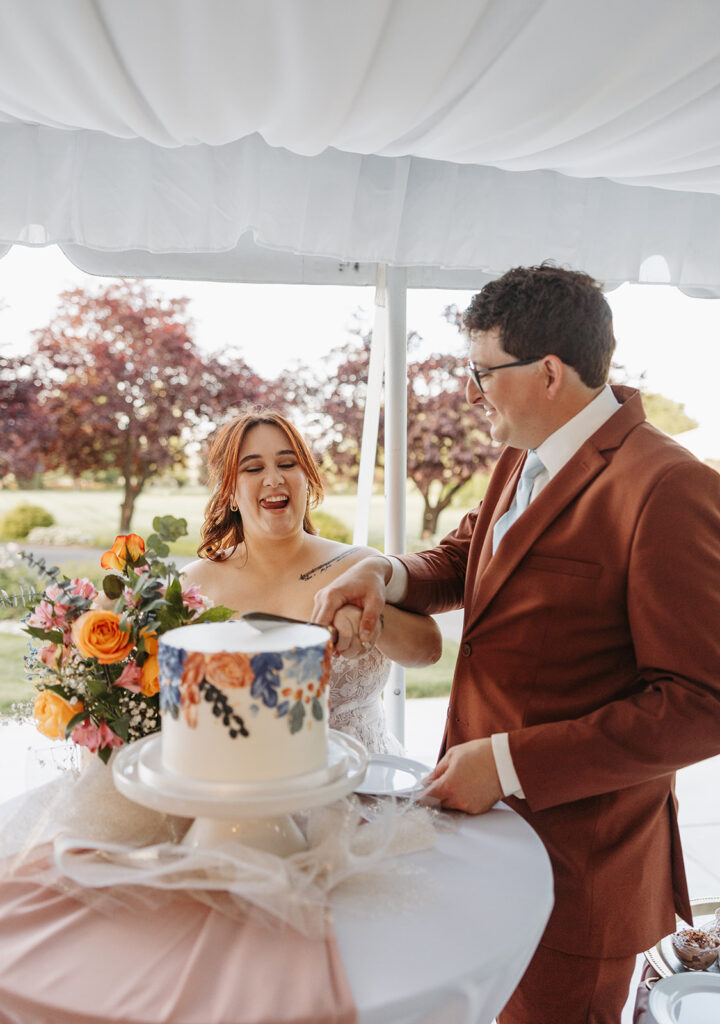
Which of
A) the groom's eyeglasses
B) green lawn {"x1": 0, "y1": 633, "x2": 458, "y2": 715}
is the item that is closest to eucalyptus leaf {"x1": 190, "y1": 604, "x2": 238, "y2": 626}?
the groom's eyeglasses

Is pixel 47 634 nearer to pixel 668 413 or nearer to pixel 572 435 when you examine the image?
pixel 572 435

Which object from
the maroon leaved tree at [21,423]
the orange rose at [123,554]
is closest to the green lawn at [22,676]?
the maroon leaved tree at [21,423]

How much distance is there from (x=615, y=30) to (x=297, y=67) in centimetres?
59

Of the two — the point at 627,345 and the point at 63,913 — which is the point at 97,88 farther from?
the point at 627,345

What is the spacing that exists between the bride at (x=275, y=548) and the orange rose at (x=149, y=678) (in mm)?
1152

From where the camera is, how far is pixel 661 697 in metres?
1.32

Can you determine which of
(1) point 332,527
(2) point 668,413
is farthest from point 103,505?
(2) point 668,413

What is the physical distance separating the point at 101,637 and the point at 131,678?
0.30ft

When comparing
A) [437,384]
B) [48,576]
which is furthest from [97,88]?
[437,384]

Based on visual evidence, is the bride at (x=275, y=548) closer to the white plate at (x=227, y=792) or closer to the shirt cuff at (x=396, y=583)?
the shirt cuff at (x=396, y=583)

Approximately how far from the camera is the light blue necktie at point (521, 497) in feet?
5.55

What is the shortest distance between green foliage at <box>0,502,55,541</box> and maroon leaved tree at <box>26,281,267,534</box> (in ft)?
2.23

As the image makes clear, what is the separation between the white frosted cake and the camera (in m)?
0.92

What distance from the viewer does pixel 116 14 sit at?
133 cm
